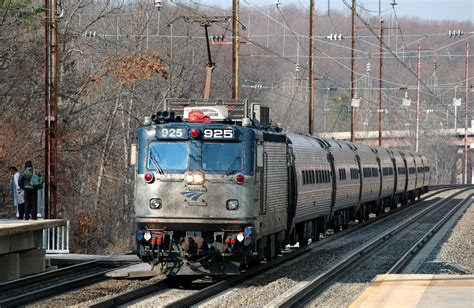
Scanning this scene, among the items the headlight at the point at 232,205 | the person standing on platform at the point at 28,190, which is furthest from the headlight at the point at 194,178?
the person standing on platform at the point at 28,190

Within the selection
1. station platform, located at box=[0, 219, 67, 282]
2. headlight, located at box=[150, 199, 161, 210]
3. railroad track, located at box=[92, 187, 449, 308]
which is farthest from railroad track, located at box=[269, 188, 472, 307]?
station platform, located at box=[0, 219, 67, 282]

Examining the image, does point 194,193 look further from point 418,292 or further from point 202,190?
point 418,292

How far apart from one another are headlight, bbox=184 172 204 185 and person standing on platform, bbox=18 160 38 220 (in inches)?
289

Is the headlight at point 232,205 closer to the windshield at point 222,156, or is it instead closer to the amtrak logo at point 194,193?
the amtrak logo at point 194,193

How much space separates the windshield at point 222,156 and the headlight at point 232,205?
59cm

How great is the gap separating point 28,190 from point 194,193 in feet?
26.0

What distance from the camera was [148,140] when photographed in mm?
18250

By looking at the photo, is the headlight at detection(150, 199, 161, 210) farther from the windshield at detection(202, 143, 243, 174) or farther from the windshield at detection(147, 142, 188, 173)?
the windshield at detection(202, 143, 243, 174)

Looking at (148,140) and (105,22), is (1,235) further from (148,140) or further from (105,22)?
(105,22)

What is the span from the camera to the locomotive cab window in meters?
18.1

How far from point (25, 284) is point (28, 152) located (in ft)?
58.4

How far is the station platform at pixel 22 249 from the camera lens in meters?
21.1

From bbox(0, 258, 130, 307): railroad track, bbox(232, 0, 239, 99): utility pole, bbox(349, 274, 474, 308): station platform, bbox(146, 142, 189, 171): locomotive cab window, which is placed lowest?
bbox(0, 258, 130, 307): railroad track

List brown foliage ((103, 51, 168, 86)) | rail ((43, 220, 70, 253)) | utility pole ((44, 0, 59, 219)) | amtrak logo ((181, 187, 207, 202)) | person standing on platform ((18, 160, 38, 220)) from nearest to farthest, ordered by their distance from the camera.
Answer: amtrak logo ((181, 187, 207, 202)), person standing on platform ((18, 160, 38, 220)), rail ((43, 220, 70, 253)), utility pole ((44, 0, 59, 219)), brown foliage ((103, 51, 168, 86))
